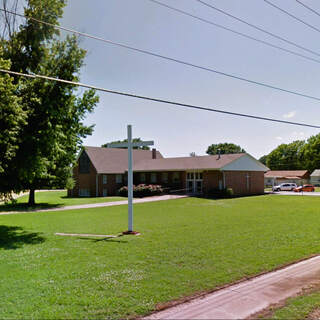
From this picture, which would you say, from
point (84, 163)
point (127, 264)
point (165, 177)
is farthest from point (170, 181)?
point (127, 264)

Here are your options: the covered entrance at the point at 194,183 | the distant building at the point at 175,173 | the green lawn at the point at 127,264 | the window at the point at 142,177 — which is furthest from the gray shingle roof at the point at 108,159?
the green lawn at the point at 127,264

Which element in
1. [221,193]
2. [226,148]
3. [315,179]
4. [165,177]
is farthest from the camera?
[226,148]

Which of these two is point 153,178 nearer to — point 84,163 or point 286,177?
point 84,163

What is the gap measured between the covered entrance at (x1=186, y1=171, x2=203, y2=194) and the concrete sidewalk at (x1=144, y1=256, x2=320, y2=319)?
85.2 feet

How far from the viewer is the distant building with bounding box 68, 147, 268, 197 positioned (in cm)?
3123

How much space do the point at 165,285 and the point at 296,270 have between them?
317 centimetres

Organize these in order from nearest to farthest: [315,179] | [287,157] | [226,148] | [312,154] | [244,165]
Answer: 1. [244,165]
2. [315,179]
3. [312,154]
4. [287,157]
5. [226,148]

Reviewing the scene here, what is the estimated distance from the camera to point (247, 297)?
4.91 meters

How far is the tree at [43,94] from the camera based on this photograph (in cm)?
1015

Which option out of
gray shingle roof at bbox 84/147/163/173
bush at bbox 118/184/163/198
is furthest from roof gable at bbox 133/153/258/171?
bush at bbox 118/184/163/198

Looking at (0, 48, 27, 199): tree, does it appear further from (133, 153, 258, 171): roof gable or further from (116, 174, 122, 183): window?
(116, 174, 122, 183): window

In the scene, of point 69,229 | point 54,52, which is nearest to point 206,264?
point 69,229

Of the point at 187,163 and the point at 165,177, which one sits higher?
the point at 187,163

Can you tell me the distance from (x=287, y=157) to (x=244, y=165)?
65.8m
